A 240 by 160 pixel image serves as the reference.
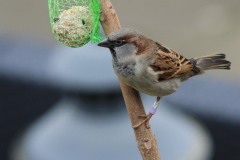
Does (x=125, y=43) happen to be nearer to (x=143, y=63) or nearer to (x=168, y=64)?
(x=143, y=63)

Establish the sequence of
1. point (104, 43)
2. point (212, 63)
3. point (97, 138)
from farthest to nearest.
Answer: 1. point (97, 138)
2. point (212, 63)
3. point (104, 43)

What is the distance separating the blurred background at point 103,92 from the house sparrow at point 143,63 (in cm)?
67

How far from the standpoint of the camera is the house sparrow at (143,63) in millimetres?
1321

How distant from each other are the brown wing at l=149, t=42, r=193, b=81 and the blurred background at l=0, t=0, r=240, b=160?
65cm

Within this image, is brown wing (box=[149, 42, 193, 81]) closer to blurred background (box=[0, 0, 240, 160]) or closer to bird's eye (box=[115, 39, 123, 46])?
bird's eye (box=[115, 39, 123, 46])

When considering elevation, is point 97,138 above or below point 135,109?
below

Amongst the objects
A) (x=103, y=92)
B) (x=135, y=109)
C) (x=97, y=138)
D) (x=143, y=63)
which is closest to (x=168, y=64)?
(x=143, y=63)

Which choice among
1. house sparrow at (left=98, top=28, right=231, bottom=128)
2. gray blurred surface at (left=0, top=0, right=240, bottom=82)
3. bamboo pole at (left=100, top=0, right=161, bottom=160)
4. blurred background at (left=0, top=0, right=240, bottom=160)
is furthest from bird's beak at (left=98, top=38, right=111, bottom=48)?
gray blurred surface at (left=0, top=0, right=240, bottom=82)

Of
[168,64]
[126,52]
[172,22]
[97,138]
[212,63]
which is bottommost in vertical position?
[97,138]

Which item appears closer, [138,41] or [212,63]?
[138,41]

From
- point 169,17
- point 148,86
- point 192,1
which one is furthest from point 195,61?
point 192,1

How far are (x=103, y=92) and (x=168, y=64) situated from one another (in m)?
0.72

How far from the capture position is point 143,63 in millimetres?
1394

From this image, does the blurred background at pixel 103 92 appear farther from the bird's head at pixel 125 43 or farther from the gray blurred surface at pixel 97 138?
the bird's head at pixel 125 43
